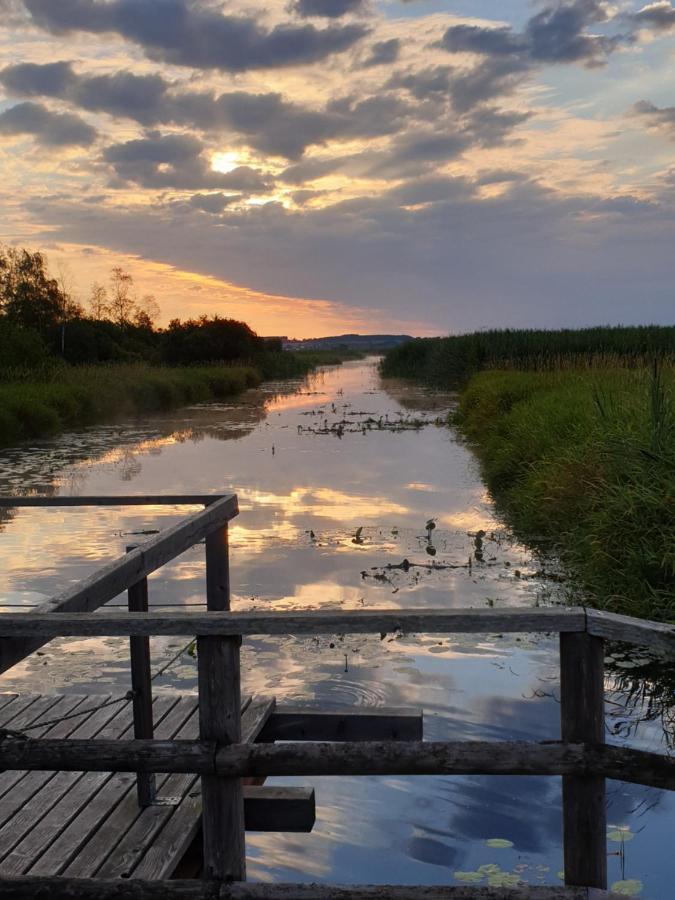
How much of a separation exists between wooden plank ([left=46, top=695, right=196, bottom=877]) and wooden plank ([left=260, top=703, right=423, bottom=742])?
1233 millimetres

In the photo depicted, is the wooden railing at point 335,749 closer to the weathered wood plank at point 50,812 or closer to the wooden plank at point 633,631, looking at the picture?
the wooden plank at point 633,631

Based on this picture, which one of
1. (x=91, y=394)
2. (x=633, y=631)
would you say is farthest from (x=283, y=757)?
(x=91, y=394)

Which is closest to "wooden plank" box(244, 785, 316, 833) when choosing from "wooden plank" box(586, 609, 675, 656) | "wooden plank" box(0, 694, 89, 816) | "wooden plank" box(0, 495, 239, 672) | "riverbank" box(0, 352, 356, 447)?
"wooden plank" box(0, 694, 89, 816)

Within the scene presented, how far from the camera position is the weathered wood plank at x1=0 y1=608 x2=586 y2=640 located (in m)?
3.12

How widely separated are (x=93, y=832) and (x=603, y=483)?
7965mm

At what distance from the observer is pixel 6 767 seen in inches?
130

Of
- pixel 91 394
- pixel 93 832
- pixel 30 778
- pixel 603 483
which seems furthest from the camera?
pixel 91 394

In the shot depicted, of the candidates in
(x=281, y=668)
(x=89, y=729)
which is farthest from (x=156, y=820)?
(x=281, y=668)

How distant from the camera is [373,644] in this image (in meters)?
8.83

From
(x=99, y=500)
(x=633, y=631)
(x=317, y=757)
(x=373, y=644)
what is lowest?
(x=373, y=644)

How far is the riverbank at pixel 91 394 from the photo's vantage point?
1041 inches

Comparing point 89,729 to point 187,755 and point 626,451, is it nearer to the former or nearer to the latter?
point 187,755

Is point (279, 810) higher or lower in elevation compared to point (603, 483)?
lower

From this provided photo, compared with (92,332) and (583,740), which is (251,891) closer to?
(583,740)
